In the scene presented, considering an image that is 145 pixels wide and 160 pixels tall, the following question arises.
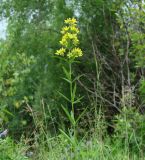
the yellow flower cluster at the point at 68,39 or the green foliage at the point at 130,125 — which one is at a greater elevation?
the yellow flower cluster at the point at 68,39

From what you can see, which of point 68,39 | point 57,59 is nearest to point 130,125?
point 57,59

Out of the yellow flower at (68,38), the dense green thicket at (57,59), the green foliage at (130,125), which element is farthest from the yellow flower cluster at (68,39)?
the dense green thicket at (57,59)

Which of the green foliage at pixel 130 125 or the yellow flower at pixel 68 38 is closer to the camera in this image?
the yellow flower at pixel 68 38

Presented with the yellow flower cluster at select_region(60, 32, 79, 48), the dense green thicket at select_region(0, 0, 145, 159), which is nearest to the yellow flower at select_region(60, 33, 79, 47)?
the yellow flower cluster at select_region(60, 32, 79, 48)

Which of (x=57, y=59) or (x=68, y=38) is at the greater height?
(x=68, y=38)

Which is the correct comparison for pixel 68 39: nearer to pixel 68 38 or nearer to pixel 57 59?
pixel 68 38

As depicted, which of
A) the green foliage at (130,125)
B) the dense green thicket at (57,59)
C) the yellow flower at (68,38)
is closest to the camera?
the yellow flower at (68,38)

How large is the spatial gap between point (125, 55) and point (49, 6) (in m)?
1.70

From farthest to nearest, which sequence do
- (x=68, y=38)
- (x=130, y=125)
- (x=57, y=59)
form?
(x=57, y=59)
(x=130, y=125)
(x=68, y=38)

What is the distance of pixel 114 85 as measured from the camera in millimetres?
6312

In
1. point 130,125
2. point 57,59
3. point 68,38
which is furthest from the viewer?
point 57,59

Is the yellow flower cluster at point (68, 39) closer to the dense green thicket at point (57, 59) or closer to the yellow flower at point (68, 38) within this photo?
the yellow flower at point (68, 38)

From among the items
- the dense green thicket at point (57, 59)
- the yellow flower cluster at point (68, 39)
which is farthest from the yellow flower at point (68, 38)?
the dense green thicket at point (57, 59)

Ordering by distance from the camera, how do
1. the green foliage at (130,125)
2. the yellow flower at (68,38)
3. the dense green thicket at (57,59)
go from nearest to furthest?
the yellow flower at (68,38) → the green foliage at (130,125) → the dense green thicket at (57,59)
